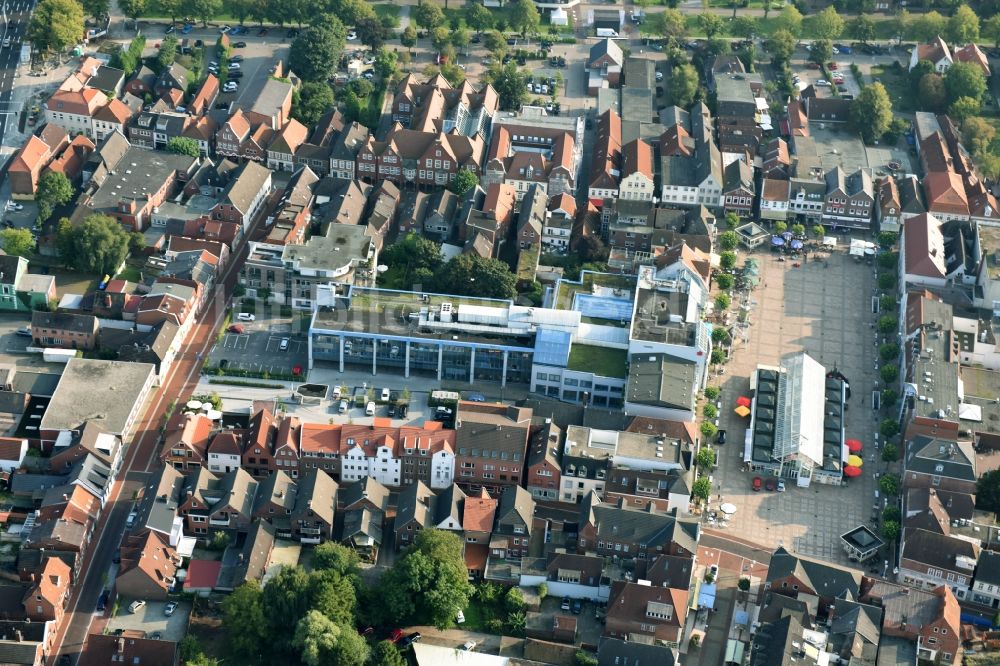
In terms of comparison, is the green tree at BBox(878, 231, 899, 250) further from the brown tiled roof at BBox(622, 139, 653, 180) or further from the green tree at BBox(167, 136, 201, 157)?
the green tree at BBox(167, 136, 201, 157)

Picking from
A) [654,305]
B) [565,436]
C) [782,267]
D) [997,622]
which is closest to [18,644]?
[565,436]

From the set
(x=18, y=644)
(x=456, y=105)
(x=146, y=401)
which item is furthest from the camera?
(x=456, y=105)

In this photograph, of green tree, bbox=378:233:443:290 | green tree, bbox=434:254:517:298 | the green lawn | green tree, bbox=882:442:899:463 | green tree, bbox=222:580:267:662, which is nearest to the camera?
green tree, bbox=222:580:267:662

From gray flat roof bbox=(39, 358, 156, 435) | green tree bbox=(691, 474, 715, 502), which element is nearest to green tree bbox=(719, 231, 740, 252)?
green tree bbox=(691, 474, 715, 502)

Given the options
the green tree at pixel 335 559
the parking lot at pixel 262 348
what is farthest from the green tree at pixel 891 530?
the parking lot at pixel 262 348

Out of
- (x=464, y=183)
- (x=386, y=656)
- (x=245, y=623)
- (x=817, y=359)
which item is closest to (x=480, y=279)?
(x=464, y=183)

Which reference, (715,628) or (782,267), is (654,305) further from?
(715,628)
